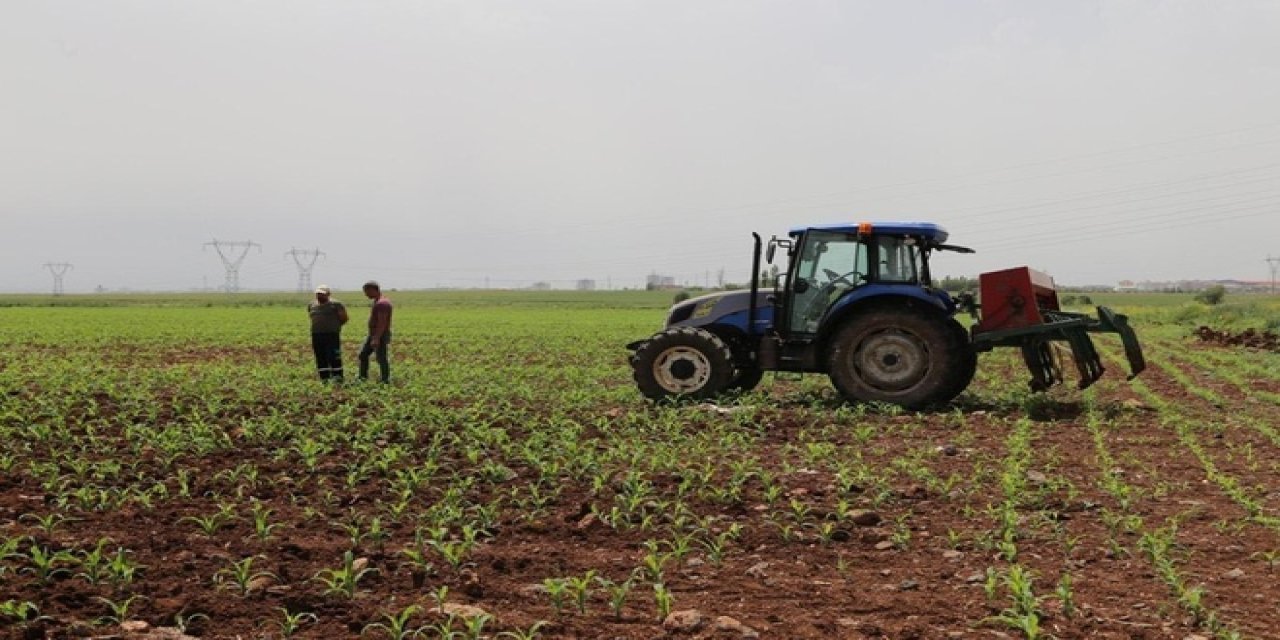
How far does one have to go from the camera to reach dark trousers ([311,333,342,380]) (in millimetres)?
14289

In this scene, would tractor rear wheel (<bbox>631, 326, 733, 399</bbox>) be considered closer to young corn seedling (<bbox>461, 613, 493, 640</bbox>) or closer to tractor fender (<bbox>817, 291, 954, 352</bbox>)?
tractor fender (<bbox>817, 291, 954, 352</bbox>)

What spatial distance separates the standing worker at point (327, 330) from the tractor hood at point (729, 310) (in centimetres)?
470

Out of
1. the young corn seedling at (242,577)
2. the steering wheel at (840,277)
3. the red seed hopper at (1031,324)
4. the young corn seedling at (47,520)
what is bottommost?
the young corn seedling at (242,577)

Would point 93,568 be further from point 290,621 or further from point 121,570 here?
point 290,621

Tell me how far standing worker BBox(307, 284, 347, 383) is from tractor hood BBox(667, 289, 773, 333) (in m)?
4.70

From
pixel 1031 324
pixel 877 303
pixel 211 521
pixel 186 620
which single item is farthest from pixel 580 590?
pixel 1031 324

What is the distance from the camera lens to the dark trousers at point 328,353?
1429cm

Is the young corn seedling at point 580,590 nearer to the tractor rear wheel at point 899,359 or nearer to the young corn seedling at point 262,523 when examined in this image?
the young corn seedling at point 262,523

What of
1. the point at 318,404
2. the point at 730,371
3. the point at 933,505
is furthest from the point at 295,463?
the point at 730,371

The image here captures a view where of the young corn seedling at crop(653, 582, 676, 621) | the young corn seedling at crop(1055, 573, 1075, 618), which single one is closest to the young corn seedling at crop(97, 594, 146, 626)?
the young corn seedling at crop(653, 582, 676, 621)

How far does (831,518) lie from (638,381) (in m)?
6.08

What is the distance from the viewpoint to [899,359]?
11.8 m

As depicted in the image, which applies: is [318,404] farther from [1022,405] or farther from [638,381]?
[1022,405]

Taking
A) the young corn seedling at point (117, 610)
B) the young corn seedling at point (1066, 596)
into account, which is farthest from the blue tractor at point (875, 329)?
the young corn seedling at point (117, 610)
